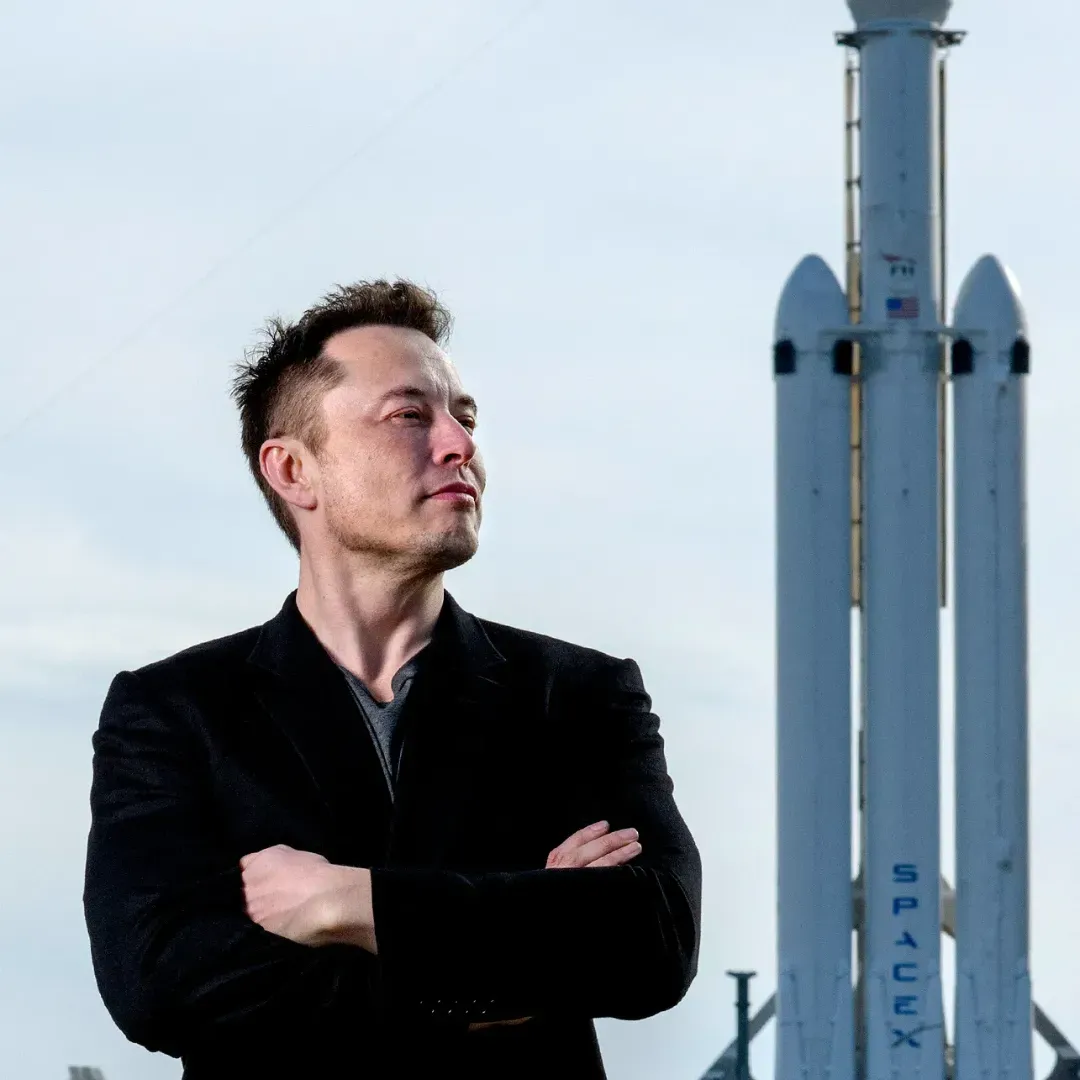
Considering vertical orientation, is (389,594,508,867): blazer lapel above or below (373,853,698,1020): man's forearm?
above

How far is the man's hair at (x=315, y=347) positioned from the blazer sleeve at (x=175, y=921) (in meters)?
0.59

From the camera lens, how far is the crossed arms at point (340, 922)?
460 cm

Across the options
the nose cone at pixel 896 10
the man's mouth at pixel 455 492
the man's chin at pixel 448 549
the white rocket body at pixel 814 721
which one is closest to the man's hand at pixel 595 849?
the man's chin at pixel 448 549

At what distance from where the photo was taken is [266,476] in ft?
16.7

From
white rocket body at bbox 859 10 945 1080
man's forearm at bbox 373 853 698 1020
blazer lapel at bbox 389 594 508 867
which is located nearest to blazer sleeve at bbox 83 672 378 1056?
man's forearm at bbox 373 853 698 1020

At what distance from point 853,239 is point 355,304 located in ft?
41.5

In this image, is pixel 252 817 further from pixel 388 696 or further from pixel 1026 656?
pixel 1026 656

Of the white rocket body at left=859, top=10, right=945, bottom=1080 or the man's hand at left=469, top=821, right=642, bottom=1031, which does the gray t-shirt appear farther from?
the white rocket body at left=859, top=10, right=945, bottom=1080

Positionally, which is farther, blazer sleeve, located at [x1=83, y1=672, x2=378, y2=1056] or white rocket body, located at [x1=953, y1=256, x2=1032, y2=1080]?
white rocket body, located at [x1=953, y1=256, x2=1032, y2=1080]

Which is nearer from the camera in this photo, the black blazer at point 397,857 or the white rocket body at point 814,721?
the black blazer at point 397,857

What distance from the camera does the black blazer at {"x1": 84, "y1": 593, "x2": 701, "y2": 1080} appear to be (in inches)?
182

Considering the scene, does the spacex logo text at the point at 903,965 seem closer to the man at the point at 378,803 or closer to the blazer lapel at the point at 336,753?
the man at the point at 378,803

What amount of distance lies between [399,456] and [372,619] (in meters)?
0.37

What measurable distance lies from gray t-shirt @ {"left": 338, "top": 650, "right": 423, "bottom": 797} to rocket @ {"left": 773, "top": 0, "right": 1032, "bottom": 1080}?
11.4m
